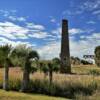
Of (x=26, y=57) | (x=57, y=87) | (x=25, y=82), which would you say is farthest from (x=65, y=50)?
(x=25, y=82)

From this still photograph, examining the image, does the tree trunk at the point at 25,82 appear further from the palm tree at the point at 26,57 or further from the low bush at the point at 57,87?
the low bush at the point at 57,87

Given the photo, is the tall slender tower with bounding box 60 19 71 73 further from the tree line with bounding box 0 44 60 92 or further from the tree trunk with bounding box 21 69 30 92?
the tree trunk with bounding box 21 69 30 92

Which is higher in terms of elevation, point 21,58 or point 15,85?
point 21,58

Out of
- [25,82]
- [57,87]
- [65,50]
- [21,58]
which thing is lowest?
[57,87]

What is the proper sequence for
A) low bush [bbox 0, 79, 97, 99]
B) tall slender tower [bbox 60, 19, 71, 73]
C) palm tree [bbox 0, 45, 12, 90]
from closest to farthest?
low bush [bbox 0, 79, 97, 99] → palm tree [bbox 0, 45, 12, 90] → tall slender tower [bbox 60, 19, 71, 73]

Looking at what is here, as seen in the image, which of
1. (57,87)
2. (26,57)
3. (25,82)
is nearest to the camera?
(57,87)

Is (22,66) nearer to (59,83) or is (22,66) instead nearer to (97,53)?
(59,83)

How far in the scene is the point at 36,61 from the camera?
100 ft

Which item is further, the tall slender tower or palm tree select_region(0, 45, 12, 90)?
the tall slender tower

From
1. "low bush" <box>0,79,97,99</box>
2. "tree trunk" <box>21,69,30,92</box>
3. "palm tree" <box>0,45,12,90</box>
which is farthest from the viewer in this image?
"palm tree" <box>0,45,12,90</box>

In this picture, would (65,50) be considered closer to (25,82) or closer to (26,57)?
(26,57)

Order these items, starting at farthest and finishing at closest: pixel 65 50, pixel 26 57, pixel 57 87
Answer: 1. pixel 65 50
2. pixel 26 57
3. pixel 57 87

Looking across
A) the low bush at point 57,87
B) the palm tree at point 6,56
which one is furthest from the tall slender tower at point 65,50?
the palm tree at point 6,56

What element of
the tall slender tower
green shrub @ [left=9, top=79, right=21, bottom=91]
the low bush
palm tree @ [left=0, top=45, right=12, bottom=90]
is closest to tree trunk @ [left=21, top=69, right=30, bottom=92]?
the low bush
